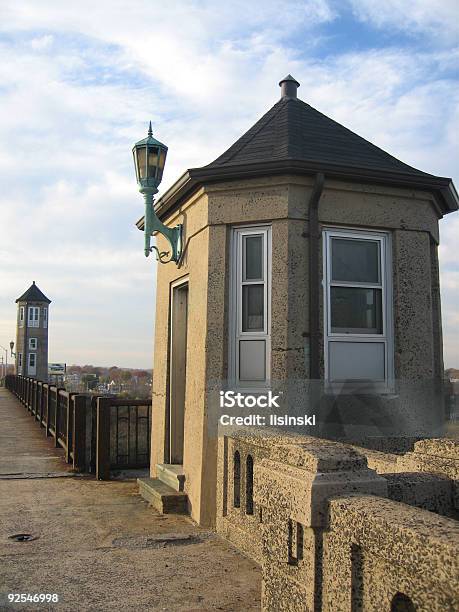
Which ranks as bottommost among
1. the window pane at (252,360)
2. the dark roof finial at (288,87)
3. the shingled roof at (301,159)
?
the window pane at (252,360)

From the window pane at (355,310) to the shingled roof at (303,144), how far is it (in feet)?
4.21

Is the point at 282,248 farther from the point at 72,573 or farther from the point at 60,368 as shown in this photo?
the point at 60,368

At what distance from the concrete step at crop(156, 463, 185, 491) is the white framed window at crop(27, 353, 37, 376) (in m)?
58.4

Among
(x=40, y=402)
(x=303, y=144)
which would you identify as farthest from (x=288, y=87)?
(x=40, y=402)

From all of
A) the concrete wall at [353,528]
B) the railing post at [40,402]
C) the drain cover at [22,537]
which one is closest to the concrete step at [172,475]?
the drain cover at [22,537]

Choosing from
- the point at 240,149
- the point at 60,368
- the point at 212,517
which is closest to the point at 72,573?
the point at 212,517

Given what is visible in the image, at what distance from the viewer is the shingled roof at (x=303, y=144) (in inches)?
255

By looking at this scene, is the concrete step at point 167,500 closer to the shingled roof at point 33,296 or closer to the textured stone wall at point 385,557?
the textured stone wall at point 385,557

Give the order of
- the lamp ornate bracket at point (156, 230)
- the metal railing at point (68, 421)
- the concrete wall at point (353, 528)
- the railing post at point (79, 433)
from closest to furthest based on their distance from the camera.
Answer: the concrete wall at point (353, 528)
the lamp ornate bracket at point (156, 230)
the railing post at point (79, 433)
the metal railing at point (68, 421)

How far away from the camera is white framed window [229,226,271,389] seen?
6.21 m

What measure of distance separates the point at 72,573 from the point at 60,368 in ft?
289

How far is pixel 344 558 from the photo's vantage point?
275 cm

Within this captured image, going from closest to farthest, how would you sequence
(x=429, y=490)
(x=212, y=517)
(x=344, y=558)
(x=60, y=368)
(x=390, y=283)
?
(x=344, y=558) < (x=429, y=490) < (x=212, y=517) < (x=390, y=283) < (x=60, y=368)

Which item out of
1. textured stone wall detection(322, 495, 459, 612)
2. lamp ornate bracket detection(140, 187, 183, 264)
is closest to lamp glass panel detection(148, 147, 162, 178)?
lamp ornate bracket detection(140, 187, 183, 264)
